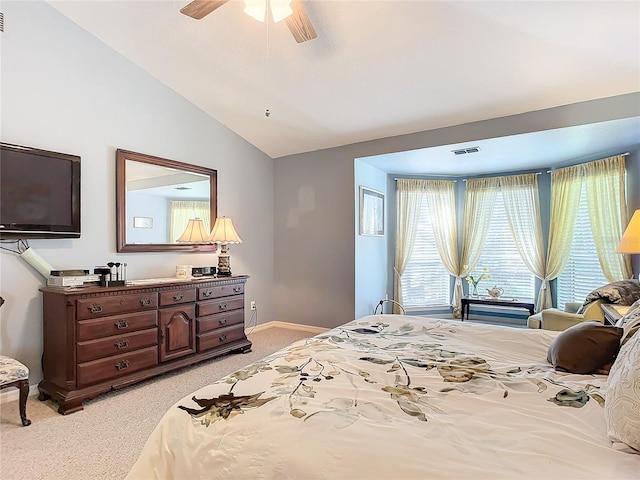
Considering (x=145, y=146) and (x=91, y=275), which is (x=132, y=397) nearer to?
(x=91, y=275)

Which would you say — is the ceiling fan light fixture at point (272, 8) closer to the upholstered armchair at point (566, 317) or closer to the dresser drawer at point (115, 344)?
the dresser drawer at point (115, 344)

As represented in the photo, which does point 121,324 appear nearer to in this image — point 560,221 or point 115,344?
point 115,344

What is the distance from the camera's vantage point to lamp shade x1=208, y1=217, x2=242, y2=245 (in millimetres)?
→ 4023

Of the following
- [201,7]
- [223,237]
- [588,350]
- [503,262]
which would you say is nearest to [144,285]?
[223,237]

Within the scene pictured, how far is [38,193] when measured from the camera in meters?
2.85

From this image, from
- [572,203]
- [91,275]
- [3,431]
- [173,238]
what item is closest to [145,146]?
[173,238]

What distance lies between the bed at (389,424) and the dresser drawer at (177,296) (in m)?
1.96

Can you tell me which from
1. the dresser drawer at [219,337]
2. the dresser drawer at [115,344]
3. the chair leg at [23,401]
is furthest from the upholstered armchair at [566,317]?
the chair leg at [23,401]

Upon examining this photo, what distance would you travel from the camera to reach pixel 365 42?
305cm

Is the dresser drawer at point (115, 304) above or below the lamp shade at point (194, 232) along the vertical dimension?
below

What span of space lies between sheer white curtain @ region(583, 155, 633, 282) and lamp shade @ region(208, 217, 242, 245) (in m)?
4.57

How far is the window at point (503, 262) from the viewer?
17.5ft

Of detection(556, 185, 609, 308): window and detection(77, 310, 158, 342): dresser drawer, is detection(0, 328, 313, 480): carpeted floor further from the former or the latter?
detection(556, 185, 609, 308): window

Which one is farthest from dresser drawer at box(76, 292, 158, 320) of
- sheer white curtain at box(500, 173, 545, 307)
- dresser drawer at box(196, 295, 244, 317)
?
sheer white curtain at box(500, 173, 545, 307)
